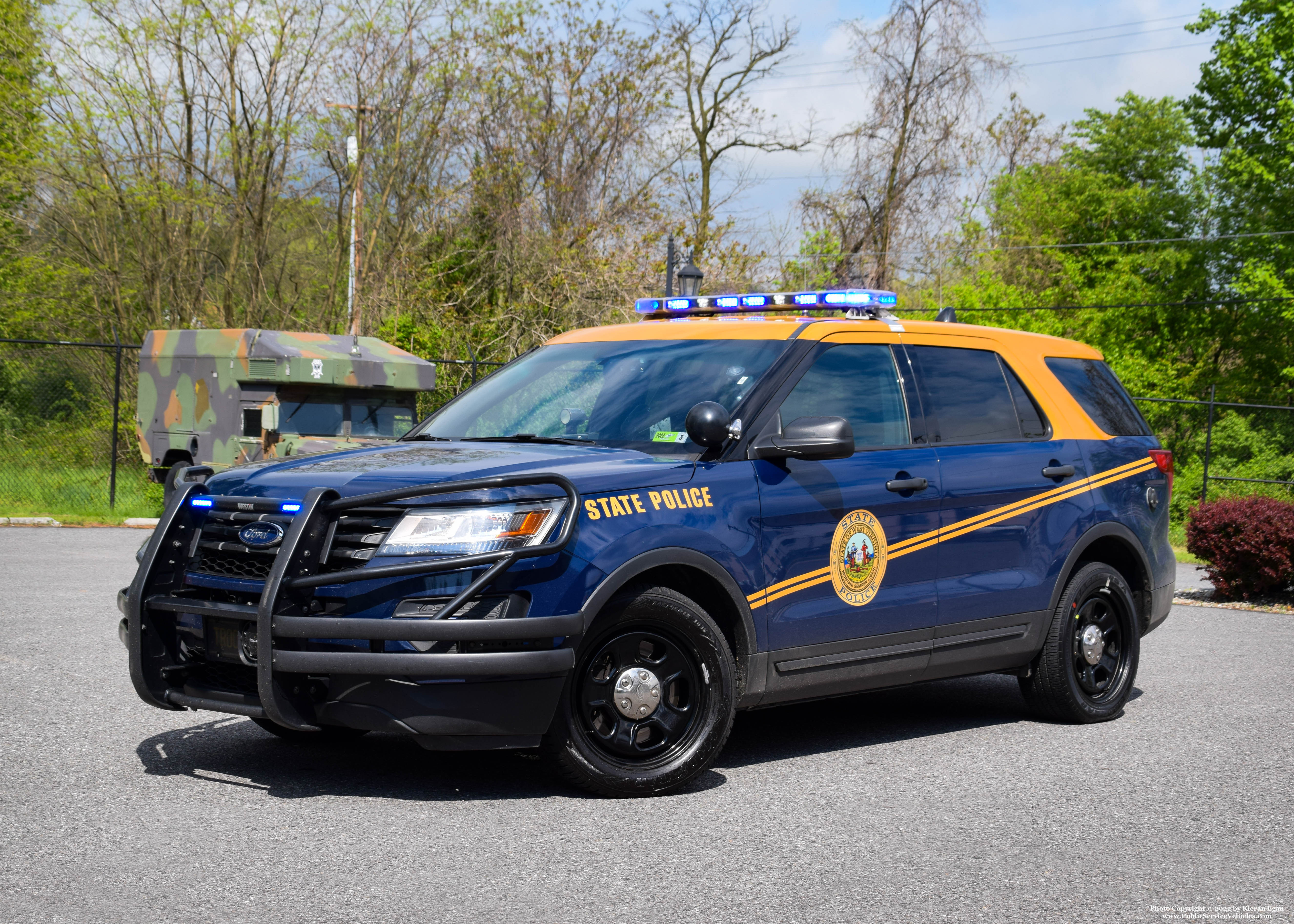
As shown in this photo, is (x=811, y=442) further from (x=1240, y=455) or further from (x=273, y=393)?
(x=1240, y=455)

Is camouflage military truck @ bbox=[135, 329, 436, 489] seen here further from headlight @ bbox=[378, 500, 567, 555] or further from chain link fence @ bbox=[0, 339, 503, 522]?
headlight @ bbox=[378, 500, 567, 555]

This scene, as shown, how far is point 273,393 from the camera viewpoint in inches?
636

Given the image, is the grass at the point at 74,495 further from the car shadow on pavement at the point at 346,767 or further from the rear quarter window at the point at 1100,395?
the rear quarter window at the point at 1100,395

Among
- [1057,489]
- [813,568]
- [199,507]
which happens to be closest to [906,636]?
[813,568]

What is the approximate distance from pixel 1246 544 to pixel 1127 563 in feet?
20.1

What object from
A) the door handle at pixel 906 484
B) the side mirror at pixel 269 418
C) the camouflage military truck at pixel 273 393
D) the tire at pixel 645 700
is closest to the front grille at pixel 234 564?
the tire at pixel 645 700

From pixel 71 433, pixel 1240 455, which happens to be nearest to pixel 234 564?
pixel 71 433

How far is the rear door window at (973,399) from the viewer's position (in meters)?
6.45

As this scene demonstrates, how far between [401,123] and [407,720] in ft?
73.3

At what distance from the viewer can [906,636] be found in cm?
606

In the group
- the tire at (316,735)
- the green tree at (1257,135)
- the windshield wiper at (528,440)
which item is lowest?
the tire at (316,735)

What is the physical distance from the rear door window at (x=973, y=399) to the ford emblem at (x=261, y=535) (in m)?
3.09

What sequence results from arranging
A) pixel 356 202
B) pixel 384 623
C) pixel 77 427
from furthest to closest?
pixel 356 202
pixel 77 427
pixel 384 623

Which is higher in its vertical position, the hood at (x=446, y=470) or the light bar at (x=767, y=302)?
the light bar at (x=767, y=302)
